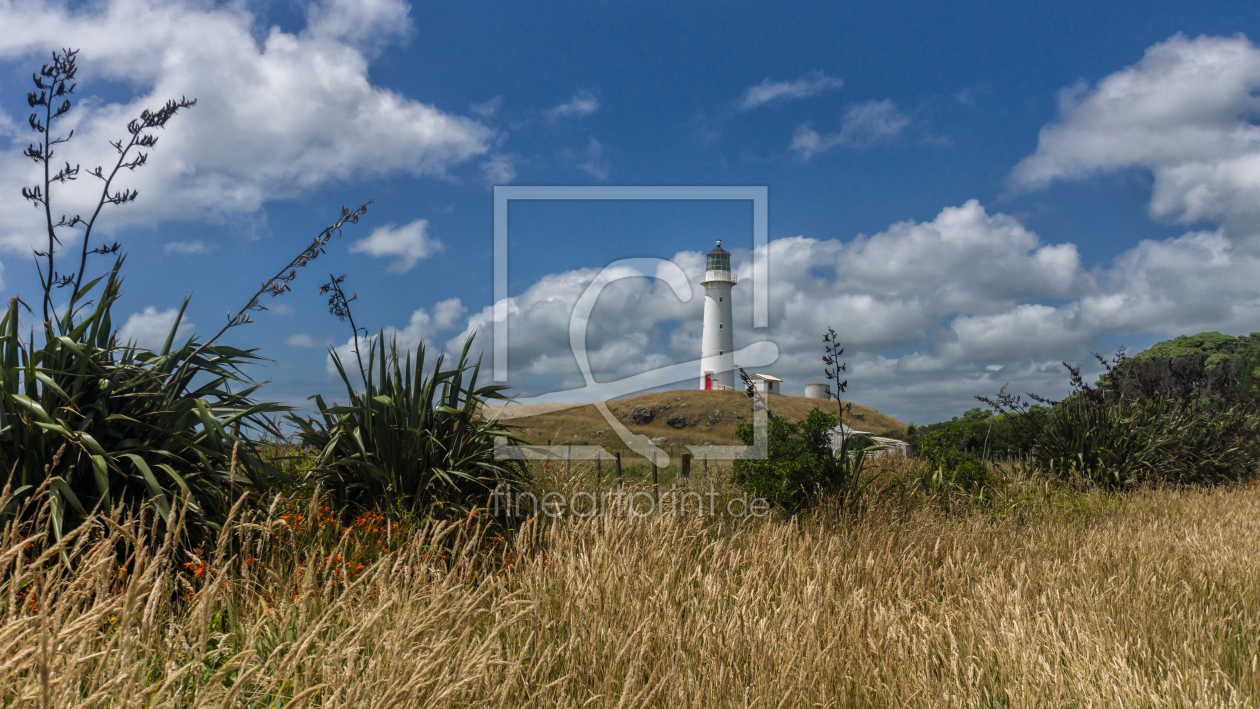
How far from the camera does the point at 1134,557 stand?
558 cm

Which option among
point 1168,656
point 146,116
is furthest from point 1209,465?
point 146,116

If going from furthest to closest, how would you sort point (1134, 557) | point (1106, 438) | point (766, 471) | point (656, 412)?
1. point (656, 412)
2. point (1106, 438)
3. point (766, 471)
4. point (1134, 557)

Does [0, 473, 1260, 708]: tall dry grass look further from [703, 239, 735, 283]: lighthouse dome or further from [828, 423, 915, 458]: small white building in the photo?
[703, 239, 735, 283]: lighthouse dome

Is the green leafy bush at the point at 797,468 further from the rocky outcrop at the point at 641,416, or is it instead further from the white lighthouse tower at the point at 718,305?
the rocky outcrop at the point at 641,416

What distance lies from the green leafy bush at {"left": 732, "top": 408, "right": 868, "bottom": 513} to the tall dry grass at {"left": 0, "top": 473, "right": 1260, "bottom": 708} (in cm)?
193

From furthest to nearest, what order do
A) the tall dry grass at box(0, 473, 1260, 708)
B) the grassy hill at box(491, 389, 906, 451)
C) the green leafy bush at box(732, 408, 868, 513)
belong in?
the grassy hill at box(491, 389, 906, 451) < the green leafy bush at box(732, 408, 868, 513) < the tall dry grass at box(0, 473, 1260, 708)

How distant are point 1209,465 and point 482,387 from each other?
1374 cm

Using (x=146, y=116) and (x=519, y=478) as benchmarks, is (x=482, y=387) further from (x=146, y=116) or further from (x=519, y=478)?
(x=146, y=116)

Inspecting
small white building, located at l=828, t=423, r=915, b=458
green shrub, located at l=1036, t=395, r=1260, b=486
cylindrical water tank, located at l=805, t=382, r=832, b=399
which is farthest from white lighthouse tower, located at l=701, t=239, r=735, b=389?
green shrub, located at l=1036, t=395, r=1260, b=486

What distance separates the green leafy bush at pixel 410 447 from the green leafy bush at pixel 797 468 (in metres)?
2.98

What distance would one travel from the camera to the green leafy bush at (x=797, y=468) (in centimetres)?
767

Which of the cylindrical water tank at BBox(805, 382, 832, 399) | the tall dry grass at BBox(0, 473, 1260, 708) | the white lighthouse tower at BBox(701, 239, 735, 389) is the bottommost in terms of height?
the tall dry grass at BBox(0, 473, 1260, 708)

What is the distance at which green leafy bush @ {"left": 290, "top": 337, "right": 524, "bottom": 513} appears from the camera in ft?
18.4

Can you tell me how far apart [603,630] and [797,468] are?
510 centimetres
